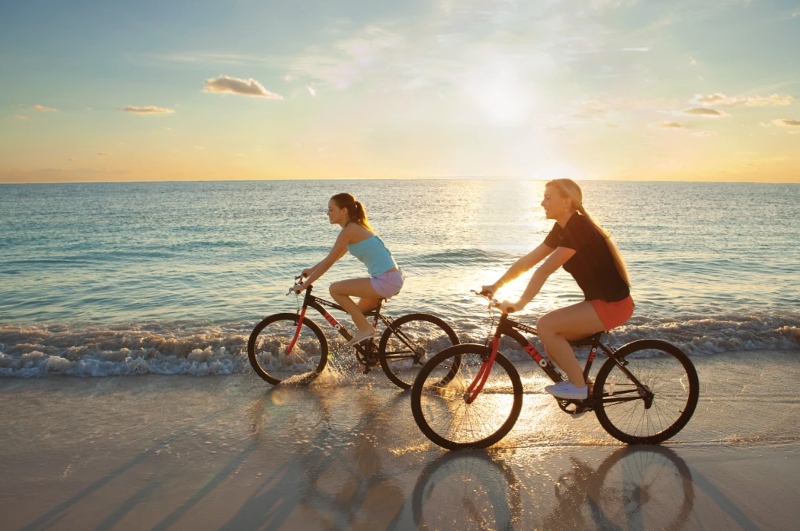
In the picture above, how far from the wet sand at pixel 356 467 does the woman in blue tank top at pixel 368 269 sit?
986 mm

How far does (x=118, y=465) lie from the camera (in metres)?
4.35

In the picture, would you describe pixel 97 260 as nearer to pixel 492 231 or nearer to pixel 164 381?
pixel 164 381

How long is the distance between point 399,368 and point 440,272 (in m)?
12.0

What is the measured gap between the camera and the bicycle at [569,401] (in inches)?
178

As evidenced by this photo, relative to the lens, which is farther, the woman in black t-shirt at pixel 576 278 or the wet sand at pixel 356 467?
the woman in black t-shirt at pixel 576 278

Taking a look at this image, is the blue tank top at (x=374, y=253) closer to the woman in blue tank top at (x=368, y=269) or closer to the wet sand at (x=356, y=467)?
the woman in blue tank top at (x=368, y=269)

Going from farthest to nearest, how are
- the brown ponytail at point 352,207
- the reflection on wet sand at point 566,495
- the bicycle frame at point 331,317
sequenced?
the bicycle frame at point 331,317
the brown ponytail at point 352,207
the reflection on wet sand at point 566,495

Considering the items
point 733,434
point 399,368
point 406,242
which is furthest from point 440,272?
point 733,434

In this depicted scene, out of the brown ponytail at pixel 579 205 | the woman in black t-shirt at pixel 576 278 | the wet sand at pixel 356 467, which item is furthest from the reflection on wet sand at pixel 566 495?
the brown ponytail at pixel 579 205

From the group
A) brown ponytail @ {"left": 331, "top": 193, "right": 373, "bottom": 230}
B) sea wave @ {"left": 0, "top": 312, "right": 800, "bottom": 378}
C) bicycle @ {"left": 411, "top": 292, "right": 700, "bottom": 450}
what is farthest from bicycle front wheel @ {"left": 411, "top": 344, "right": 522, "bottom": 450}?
sea wave @ {"left": 0, "top": 312, "right": 800, "bottom": 378}

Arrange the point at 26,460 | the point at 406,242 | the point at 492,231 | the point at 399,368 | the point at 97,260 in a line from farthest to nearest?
the point at 492,231 → the point at 406,242 → the point at 97,260 → the point at 399,368 → the point at 26,460

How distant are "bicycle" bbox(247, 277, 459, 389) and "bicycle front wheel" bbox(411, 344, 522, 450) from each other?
3.87 ft

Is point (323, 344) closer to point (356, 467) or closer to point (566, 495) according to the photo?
point (356, 467)

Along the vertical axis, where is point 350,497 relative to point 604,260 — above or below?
below
